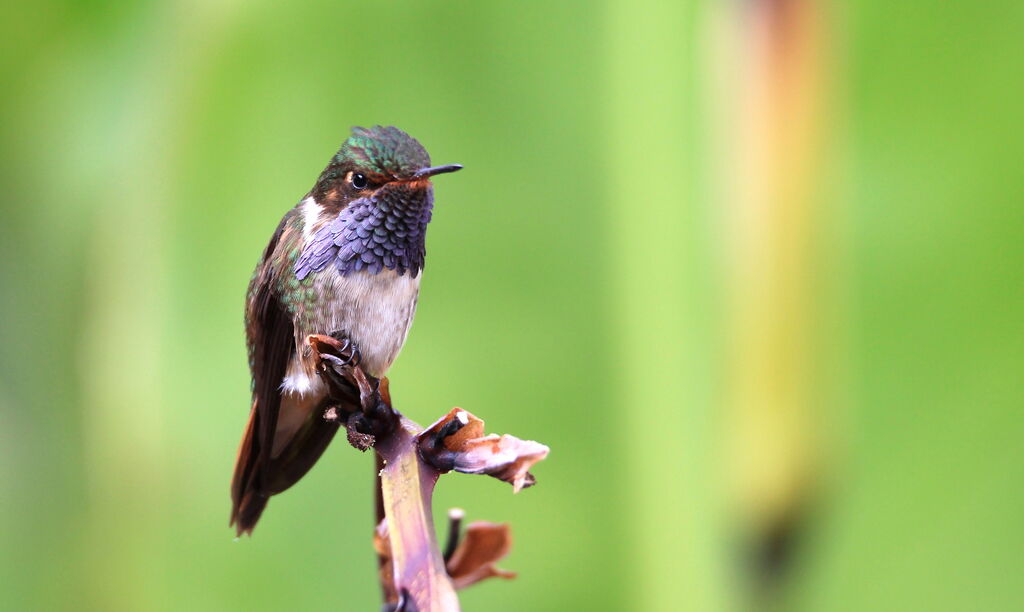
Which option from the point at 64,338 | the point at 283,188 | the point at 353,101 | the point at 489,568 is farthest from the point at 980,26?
the point at 64,338

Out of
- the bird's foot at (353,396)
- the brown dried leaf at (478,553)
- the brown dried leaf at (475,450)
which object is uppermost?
the bird's foot at (353,396)

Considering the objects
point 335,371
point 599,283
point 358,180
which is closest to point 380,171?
point 358,180

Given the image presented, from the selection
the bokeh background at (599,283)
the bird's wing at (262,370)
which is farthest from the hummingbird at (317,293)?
the bokeh background at (599,283)

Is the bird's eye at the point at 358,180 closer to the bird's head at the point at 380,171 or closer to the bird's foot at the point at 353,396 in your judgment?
the bird's head at the point at 380,171

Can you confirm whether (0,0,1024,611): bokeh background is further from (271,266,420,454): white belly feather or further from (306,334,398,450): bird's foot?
(306,334,398,450): bird's foot

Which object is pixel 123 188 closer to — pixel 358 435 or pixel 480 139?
pixel 480 139

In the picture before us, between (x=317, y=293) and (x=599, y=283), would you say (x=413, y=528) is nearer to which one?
(x=317, y=293)

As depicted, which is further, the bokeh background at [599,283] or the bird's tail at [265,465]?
the bokeh background at [599,283]
